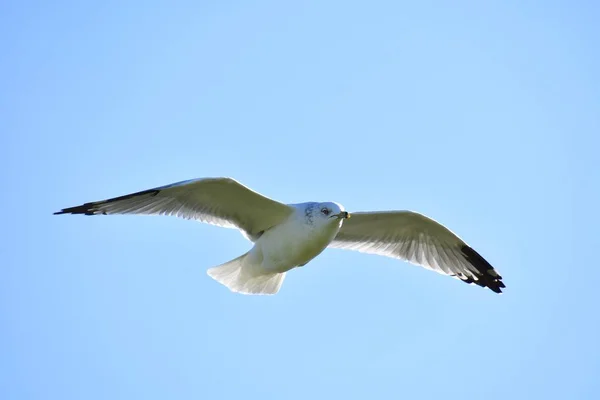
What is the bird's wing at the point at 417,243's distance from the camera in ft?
37.2

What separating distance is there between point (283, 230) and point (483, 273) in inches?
113

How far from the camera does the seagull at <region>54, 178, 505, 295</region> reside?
10109 millimetres

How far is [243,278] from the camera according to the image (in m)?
10.8

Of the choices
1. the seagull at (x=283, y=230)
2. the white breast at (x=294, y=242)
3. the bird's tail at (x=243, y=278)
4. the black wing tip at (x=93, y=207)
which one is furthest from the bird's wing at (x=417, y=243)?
the black wing tip at (x=93, y=207)

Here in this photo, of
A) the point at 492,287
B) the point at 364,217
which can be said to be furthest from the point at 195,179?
the point at 492,287

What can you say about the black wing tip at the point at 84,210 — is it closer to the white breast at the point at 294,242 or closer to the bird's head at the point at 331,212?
the white breast at the point at 294,242

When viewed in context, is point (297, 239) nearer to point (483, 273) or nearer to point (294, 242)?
point (294, 242)

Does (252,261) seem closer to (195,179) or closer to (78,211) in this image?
(195,179)

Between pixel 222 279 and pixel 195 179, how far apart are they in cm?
135

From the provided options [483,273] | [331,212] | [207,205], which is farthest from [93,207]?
[483,273]

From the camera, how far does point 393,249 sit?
38.1 feet

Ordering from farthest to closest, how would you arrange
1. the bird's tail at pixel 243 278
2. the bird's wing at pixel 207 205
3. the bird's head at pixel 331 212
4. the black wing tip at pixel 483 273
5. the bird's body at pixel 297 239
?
the black wing tip at pixel 483 273
the bird's tail at pixel 243 278
the bird's wing at pixel 207 205
the bird's body at pixel 297 239
the bird's head at pixel 331 212

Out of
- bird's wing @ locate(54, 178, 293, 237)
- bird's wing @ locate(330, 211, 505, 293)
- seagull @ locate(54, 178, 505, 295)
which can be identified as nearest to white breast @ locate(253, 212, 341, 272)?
seagull @ locate(54, 178, 505, 295)

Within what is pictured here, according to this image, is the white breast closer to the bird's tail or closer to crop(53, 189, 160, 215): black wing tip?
the bird's tail
